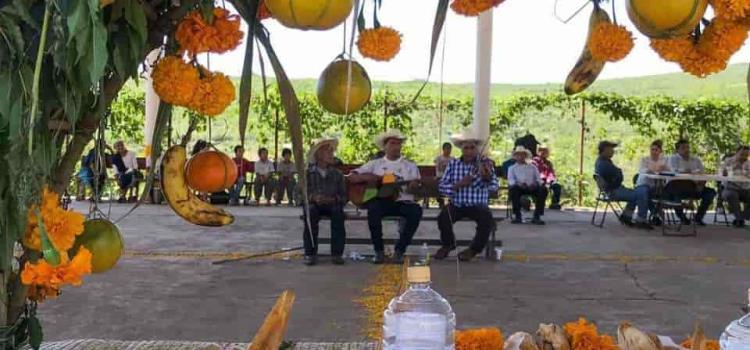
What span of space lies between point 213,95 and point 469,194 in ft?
19.9

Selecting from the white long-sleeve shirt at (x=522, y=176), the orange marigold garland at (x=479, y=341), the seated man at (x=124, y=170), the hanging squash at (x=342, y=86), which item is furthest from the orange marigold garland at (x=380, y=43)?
the seated man at (x=124, y=170)

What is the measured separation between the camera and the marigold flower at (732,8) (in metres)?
1.04

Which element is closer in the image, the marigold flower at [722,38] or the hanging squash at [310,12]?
the hanging squash at [310,12]

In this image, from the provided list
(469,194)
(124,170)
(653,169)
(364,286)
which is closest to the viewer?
(364,286)

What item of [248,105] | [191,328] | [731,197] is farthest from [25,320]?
[731,197]

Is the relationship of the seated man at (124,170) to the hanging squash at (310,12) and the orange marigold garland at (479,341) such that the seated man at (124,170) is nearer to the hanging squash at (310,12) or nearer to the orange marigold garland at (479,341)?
the orange marigold garland at (479,341)

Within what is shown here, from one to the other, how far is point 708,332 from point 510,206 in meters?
7.14

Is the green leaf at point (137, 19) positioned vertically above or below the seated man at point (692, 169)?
above

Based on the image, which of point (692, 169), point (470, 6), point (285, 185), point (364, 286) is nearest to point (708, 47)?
point (470, 6)

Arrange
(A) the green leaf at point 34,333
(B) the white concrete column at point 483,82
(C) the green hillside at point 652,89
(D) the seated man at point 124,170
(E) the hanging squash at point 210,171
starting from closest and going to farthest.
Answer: (A) the green leaf at point 34,333 → (E) the hanging squash at point 210,171 → (B) the white concrete column at point 483,82 → (D) the seated man at point 124,170 → (C) the green hillside at point 652,89

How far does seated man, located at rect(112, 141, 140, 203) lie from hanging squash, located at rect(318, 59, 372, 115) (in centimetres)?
1133

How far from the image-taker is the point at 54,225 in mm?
1057

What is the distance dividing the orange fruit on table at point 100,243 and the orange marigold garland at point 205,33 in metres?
0.29

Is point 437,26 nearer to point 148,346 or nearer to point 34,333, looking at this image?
point 34,333
